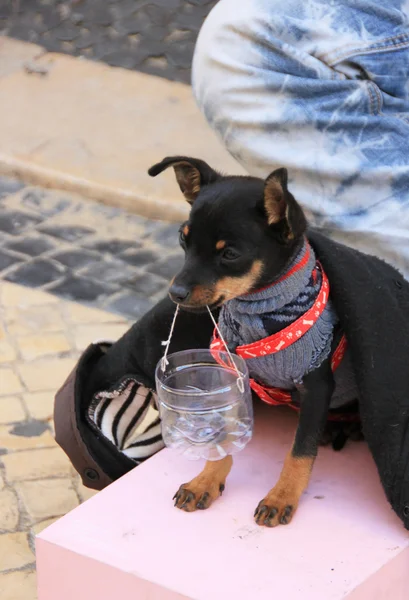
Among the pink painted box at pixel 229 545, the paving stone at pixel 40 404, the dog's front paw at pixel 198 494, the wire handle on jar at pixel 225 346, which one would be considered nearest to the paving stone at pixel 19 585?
the pink painted box at pixel 229 545

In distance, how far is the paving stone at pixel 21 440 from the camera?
354 centimetres

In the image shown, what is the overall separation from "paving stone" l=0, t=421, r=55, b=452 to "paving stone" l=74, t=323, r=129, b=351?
0.74 metres

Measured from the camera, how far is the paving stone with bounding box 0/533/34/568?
2.94m

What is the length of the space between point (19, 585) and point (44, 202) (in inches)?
129

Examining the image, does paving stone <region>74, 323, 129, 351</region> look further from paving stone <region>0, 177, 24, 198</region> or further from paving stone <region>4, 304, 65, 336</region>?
paving stone <region>0, 177, 24, 198</region>

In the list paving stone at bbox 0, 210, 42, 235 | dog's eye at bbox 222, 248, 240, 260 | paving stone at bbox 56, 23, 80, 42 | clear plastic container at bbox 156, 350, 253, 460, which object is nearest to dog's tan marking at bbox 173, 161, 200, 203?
dog's eye at bbox 222, 248, 240, 260

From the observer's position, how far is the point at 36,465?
3.44 metres

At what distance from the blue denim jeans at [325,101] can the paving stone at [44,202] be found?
267cm

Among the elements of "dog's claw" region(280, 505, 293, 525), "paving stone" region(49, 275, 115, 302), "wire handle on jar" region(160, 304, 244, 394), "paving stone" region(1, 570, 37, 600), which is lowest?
"paving stone" region(49, 275, 115, 302)

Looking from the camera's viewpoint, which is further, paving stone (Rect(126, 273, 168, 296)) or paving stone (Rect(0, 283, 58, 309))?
paving stone (Rect(126, 273, 168, 296))

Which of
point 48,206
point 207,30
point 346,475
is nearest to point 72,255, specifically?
point 48,206

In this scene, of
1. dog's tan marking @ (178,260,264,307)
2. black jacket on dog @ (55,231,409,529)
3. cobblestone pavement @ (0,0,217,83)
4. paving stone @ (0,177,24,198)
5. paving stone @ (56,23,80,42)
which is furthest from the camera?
paving stone @ (56,23,80,42)

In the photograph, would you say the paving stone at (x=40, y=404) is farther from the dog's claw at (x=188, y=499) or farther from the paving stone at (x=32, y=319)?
the dog's claw at (x=188, y=499)

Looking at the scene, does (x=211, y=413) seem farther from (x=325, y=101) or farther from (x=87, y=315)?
(x=87, y=315)
